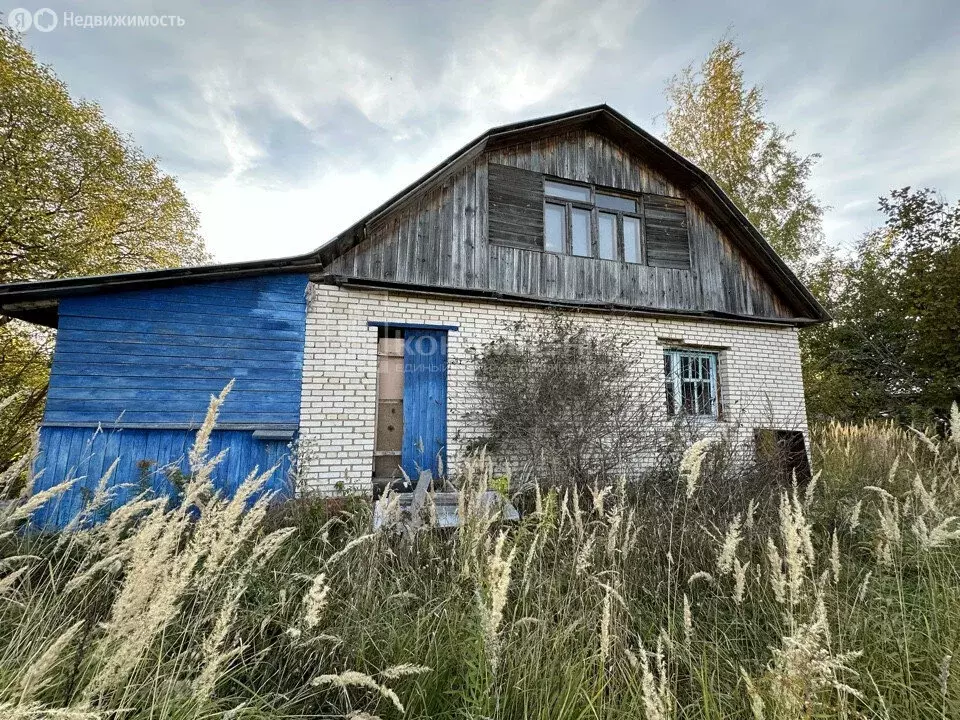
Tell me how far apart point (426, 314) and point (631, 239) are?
177 inches

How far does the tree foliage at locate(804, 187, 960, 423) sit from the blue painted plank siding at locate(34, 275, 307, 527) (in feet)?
45.4

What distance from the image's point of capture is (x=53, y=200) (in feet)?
33.9

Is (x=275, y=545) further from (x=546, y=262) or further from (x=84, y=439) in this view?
(x=546, y=262)

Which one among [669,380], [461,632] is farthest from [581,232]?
[461,632]

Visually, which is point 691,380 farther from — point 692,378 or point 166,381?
point 166,381

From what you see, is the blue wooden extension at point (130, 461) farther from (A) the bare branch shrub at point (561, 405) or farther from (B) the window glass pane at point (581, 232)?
(B) the window glass pane at point (581, 232)

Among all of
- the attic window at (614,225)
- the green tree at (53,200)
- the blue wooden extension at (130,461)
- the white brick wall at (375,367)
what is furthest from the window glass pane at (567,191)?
the green tree at (53,200)

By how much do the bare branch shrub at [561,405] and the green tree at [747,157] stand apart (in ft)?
35.4

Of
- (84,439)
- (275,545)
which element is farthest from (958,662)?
(84,439)

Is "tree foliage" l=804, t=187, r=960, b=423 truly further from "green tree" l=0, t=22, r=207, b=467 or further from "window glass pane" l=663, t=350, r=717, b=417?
"green tree" l=0, t=22, r=207, b=467

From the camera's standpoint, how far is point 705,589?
2646mm

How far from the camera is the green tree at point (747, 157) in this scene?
520 inches

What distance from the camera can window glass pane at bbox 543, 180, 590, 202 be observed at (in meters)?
7.62

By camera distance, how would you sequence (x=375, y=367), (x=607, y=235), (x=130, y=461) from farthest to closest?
(x=607, y=235) < (x=375, y=367) < (x=130, y=461)
